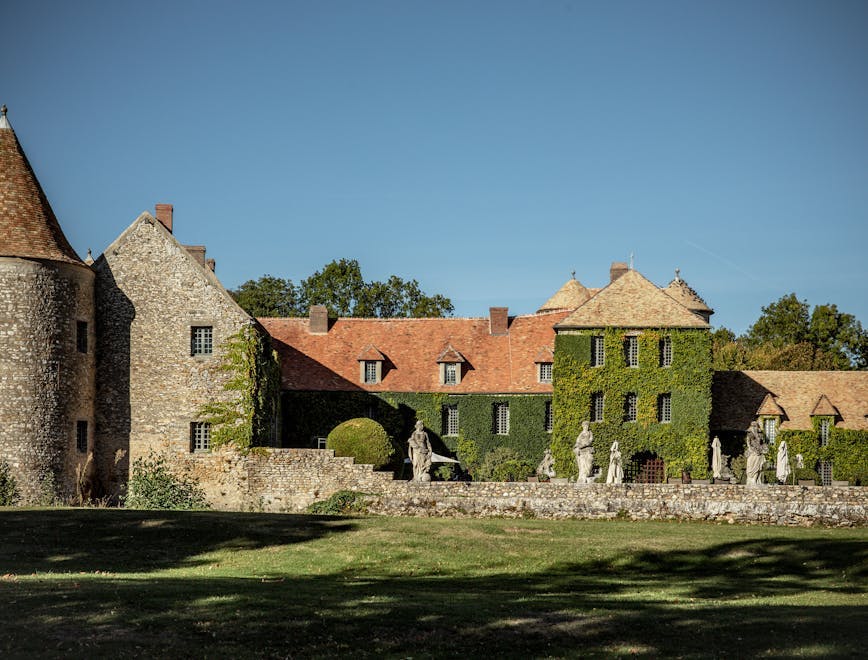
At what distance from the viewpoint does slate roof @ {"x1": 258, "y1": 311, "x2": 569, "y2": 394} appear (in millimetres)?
48844

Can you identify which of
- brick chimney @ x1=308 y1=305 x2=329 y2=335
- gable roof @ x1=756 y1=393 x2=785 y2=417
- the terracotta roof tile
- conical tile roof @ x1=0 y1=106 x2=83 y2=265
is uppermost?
conical tile roof @ x1=0 y1=106 x2=83 y2=265

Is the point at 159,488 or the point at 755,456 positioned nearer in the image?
the point at 755,456

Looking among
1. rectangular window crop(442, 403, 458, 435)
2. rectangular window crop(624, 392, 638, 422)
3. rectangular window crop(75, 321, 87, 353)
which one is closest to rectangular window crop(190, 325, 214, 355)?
rectangular window crop(75, 321, 87, 353)

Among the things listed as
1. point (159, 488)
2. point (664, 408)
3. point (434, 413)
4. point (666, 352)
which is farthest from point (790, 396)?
point (159, 488)

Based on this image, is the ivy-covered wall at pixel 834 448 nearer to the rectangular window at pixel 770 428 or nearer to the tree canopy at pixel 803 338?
the rectangular window at pixel 770 428

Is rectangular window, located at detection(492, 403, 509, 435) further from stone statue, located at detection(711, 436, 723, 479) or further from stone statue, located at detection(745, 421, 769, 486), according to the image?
stone statue, located at detection(745, 421, 769, 486)

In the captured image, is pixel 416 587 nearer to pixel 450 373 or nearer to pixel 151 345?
pixel 151 345

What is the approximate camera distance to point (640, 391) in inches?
1880

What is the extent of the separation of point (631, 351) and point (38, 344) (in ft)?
83.2

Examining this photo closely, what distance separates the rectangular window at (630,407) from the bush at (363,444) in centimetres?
1228

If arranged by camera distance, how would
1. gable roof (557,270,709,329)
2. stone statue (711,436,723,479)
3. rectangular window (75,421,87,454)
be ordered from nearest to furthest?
rectangular window (75,421,87,454)
stone statue (711,436,723,479)
gable roof (557,270,709,329)

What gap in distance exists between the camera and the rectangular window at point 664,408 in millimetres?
47938

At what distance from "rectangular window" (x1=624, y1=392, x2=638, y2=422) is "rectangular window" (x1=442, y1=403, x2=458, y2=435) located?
7.66m

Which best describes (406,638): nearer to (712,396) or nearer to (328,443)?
(328,443)
